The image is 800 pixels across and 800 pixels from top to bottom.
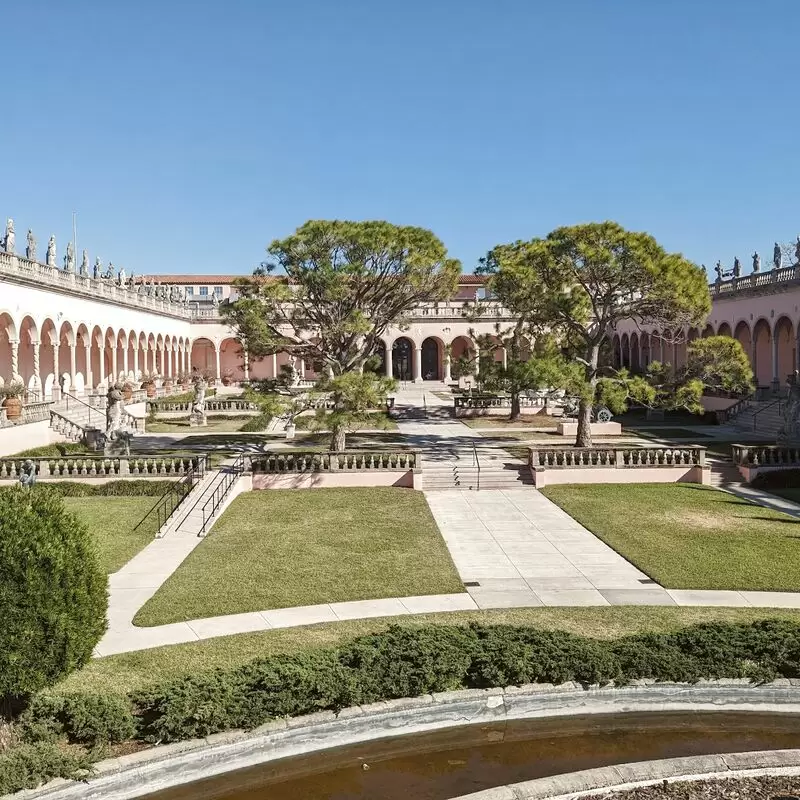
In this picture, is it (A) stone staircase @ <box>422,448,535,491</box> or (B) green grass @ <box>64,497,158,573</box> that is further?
(A) stone staircase @ <box>422,448,535,491</box>

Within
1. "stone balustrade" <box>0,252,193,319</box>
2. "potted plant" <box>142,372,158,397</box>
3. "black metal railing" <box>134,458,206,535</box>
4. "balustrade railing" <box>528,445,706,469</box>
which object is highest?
"stone balustrade" <box>0,252,193,319</box>

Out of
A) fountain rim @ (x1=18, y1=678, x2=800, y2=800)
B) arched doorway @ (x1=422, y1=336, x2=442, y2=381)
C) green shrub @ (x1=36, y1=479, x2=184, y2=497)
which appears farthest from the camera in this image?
arched doorway @ (x1=422, y1=336, x2=442, y2=381)

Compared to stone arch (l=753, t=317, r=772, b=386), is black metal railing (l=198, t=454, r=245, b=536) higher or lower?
lower

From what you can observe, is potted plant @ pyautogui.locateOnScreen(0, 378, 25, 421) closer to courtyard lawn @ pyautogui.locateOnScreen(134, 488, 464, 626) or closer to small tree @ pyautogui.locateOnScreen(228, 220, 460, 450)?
small tree @ pyautogui.locateOnScreen(228, 220, 460, 450)

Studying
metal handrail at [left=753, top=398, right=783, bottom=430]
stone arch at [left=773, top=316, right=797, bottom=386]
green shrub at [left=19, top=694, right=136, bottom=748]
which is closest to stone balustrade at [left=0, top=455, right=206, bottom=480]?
green shrub at [left=19, top=694, right=136, bottom=748]

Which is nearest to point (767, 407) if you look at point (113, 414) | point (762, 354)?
point (762, 354)

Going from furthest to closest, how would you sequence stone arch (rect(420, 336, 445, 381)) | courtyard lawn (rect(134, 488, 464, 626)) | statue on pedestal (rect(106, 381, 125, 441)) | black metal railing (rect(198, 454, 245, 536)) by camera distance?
stone arch (rect(420, 336, 445, 381)), statue on pedestal (rect(106, 381, 125, 441)), black metal railing (rect(198, 454, 245, 536)), courtyard lawn (rect(134, 488, 464, 626))

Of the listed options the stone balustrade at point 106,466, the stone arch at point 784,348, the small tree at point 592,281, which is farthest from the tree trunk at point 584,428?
the stone arch at point 784,348

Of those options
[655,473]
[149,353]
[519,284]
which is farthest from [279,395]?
[149,353]

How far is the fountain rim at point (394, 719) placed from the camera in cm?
779

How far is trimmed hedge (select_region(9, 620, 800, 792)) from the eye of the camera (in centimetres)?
834

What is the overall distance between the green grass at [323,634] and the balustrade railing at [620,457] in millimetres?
12421

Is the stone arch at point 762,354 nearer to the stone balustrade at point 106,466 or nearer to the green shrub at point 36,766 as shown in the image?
the stone balustrade at point 106,466

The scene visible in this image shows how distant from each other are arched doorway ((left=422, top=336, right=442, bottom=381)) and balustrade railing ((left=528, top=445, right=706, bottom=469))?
156 ft
